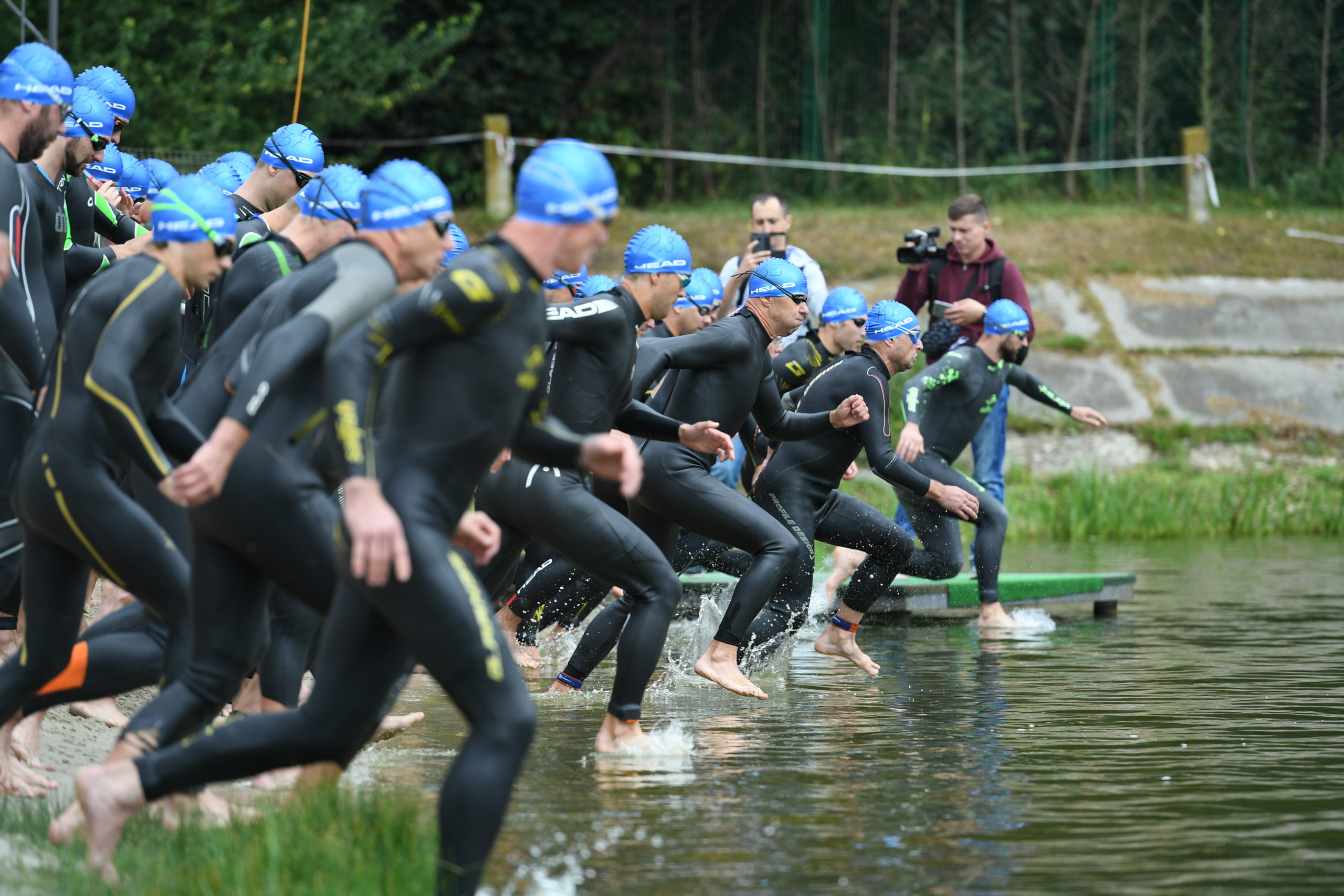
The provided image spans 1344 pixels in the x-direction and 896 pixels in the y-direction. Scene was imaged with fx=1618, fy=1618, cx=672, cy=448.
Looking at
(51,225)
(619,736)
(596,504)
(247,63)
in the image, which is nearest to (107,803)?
(619,736)

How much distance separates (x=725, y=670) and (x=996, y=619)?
327cm

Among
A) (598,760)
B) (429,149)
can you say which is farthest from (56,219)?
(429,149)

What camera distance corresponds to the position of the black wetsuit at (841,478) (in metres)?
9.09

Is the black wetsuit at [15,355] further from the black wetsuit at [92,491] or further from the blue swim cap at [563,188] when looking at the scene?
the blue swim cap at [563,188]

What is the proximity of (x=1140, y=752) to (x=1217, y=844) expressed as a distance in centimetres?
141

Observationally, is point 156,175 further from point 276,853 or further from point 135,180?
Answer: point 276,853

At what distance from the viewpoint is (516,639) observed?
905 cm

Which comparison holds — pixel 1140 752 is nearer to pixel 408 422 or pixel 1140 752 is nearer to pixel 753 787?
pixel 753 787

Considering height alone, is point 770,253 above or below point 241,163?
below

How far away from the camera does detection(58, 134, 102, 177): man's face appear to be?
7.03m

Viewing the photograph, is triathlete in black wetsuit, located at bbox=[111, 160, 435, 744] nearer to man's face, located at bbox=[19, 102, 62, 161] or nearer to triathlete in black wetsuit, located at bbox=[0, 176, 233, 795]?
triathlete in black wetsuit, located at bbox=[0, 176, 233, 795]

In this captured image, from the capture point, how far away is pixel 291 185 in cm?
742

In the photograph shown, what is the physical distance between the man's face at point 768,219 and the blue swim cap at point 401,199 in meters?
6.90

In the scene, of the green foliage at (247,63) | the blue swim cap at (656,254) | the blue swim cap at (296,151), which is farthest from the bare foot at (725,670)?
the green foliage at (247,63)
